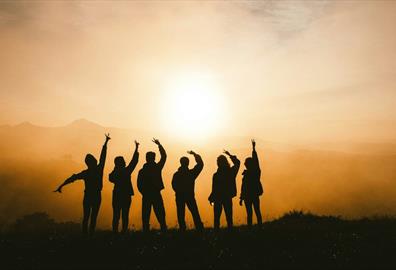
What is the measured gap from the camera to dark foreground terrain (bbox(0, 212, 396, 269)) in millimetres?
11750

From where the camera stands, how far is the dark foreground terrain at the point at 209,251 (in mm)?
11750

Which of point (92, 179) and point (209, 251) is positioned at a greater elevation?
point (92, 179)

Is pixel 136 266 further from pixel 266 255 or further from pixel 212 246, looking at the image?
pixel 266 255

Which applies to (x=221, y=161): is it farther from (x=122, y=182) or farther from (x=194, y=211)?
(x=122, y=182)

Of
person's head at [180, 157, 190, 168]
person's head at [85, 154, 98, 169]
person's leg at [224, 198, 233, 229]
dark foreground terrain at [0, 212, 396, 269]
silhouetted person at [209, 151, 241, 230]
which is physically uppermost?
person's head at [85, 154, 98, 169]

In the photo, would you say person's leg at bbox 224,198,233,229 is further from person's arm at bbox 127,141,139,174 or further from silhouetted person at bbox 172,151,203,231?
person's arm at bbox 127,141,139,174

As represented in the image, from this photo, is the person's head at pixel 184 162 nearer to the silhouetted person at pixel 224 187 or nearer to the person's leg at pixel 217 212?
the silhouetted person at pixel 224 187

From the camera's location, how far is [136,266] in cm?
1162

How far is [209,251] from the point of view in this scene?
13.1 metres

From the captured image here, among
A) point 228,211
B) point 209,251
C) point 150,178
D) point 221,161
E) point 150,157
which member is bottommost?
point 209,251

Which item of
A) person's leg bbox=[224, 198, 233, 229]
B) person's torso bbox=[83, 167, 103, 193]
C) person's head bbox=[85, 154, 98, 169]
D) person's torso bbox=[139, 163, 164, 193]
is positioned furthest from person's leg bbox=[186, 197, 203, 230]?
person's head bbox=[85, 154, 98, 169]

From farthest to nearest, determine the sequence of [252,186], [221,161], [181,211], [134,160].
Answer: [252,186], [221,161], [181,211], [134,160]

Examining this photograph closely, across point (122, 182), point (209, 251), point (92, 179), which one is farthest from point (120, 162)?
point (209, 251)

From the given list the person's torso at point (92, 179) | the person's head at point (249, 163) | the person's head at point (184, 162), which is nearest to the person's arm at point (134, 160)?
the person's torso at point (92, 179)
